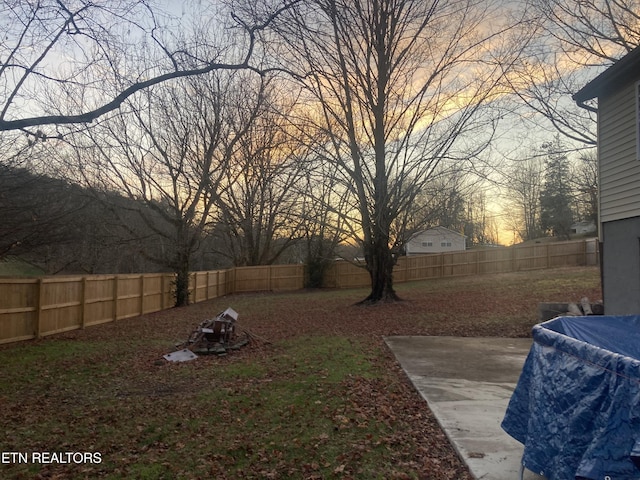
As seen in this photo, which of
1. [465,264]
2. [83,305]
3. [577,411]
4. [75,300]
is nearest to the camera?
[577,411]

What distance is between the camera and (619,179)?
Answer: 10.3 m

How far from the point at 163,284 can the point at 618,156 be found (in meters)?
17.2

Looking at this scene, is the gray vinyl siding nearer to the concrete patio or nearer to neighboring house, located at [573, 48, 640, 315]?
neighboring house, located at [573, 48, 640, 315]

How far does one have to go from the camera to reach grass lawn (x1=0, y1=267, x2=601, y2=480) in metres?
4.43

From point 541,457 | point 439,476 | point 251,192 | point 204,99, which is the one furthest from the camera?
point 251,192

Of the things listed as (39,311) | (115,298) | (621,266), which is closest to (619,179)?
(621,266)

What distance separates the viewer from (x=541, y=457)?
336 centimetres

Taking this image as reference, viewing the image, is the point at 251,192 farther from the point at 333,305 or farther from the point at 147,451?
the point at 147,451

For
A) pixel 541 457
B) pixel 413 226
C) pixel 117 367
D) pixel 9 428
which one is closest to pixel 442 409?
pixel 541 457

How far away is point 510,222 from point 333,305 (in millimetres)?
48524

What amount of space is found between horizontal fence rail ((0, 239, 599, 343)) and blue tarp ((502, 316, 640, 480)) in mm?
11554

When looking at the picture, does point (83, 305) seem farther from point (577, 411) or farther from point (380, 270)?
point (577, 411)

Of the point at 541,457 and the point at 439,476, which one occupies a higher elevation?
the point at 541,457

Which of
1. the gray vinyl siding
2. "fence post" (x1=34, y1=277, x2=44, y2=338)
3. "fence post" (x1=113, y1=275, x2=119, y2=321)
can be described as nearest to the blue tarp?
the gray vinyl siding
